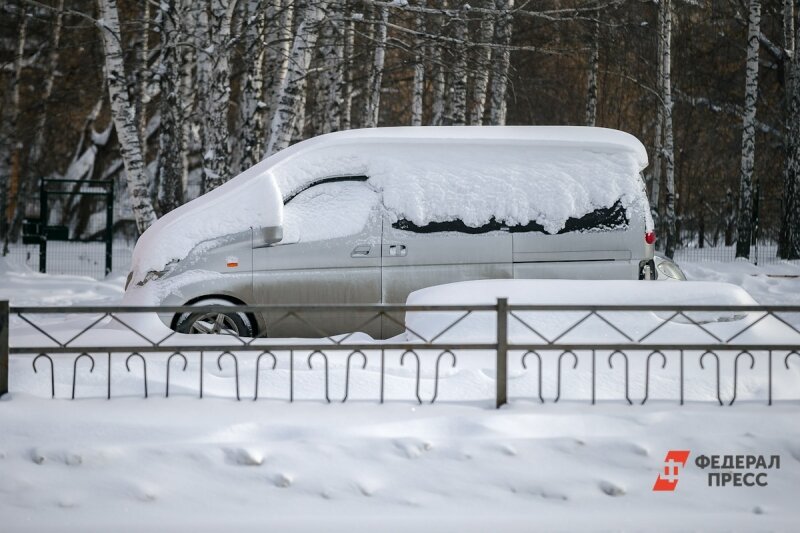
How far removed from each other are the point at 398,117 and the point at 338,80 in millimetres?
19631

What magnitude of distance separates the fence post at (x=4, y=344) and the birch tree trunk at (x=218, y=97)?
261 inches

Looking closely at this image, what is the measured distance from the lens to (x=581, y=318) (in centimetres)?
700

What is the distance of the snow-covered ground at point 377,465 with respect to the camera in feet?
16.3

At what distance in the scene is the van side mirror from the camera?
8211 millimetres

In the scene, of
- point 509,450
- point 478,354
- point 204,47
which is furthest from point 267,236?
point 204,47

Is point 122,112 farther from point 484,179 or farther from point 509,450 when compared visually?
point 509,450

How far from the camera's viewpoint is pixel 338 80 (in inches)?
677

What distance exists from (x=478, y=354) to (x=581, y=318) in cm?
78

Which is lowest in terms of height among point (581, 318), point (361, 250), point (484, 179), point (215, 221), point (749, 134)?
point (581, 318)

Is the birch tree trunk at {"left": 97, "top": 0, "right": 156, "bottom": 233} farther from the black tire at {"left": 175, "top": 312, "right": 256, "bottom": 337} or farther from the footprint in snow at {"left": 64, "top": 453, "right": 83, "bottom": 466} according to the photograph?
the footprint in snow at {"left": 64, "top": 453, "right": 83, "bottom": 466}

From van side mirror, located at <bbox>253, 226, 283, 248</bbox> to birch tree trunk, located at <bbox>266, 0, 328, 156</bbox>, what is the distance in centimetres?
452

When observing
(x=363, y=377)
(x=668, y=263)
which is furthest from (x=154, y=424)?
(x=668, y=263)

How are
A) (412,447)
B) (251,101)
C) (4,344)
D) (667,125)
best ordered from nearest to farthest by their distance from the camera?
(412,447) → (4,344) → (251,101) → (667,125)

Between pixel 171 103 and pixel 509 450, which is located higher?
pixel 171 103
